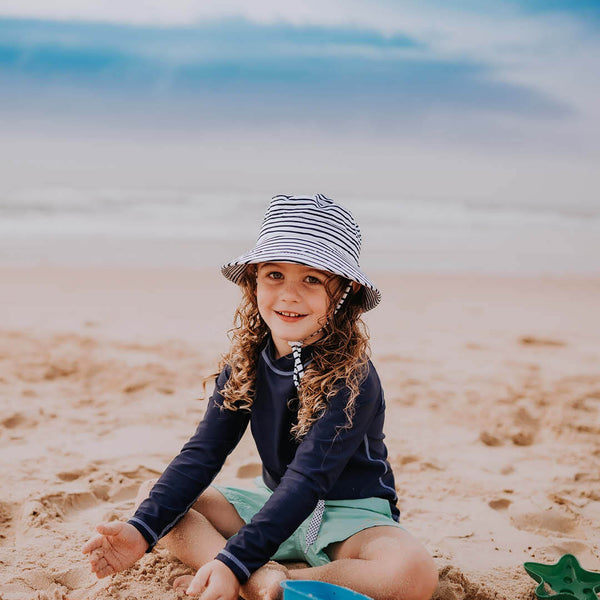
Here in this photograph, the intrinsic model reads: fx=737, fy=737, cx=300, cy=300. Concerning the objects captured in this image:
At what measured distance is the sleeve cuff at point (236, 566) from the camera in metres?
1.92

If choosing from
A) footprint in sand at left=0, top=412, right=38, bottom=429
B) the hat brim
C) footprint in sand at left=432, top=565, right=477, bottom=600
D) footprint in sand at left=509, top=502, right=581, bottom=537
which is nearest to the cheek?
the hat brim

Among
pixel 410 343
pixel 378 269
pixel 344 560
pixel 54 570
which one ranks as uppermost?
pixel 378 269

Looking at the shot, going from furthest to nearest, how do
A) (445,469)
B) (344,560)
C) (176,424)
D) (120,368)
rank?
1. (120,368)
2. (176,424)
3. (445,469)
4. (344,560)

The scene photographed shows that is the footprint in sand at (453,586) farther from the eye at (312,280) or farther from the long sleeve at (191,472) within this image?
the eye at (312,280)

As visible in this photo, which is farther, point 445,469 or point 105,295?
point 105,295

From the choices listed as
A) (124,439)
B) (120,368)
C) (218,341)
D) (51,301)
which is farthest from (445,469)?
(51,301)

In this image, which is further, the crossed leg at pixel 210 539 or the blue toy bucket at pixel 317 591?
the crossed leg at pixel 210 539

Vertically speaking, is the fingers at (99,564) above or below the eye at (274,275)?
below

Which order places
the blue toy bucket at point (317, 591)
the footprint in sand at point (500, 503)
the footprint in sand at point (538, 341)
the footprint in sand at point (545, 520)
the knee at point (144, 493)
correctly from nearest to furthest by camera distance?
the blue toy bucket at point (317, 591)
the knee at point (144, 493)
the footprint in sand at point (545, 520)
the footprint in sand at point (500, 503)
the footprint in sand at point (538, 341)

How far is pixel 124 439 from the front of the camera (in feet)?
11.4

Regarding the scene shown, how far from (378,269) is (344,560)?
310 inches

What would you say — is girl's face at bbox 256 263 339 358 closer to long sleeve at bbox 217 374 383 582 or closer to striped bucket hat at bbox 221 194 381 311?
striped bucket hat at bbox 221 194 381 311

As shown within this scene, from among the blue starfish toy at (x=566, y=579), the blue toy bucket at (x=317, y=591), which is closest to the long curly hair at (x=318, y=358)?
the blue toy bucket at (x=317, y=591)

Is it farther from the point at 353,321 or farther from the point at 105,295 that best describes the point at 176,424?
the point at 105,295
